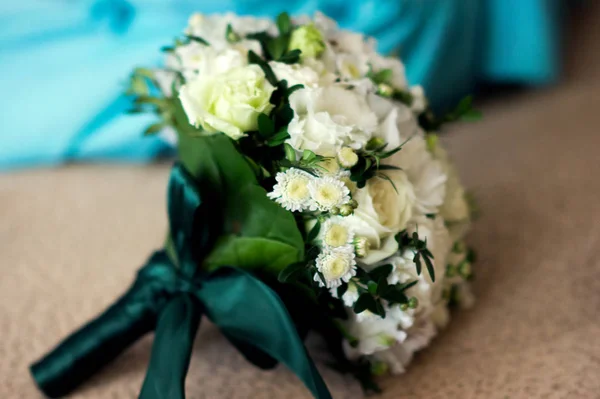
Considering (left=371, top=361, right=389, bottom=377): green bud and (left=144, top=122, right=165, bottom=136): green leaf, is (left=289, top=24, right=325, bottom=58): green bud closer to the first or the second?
(left=144, top=122, right=165, bottom=136): green leaf

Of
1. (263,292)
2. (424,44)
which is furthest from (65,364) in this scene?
(424,44)

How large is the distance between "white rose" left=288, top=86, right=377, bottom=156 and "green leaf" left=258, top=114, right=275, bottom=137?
0.03 meters

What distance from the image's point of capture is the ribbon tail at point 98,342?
0.60 metres

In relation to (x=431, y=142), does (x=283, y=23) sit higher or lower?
higher

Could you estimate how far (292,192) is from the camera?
1.61 ft

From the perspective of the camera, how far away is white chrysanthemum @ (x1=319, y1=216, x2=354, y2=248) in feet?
1.65

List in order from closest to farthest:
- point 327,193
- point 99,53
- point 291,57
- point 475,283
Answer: point 327,193 → point 291,57 → point 475,283 → point 99,53

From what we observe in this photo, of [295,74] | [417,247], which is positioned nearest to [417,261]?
[417,247]

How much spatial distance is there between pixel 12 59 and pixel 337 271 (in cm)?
99

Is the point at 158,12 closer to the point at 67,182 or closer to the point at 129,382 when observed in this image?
the point at 67,182

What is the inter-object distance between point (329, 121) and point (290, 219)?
0.33 feet

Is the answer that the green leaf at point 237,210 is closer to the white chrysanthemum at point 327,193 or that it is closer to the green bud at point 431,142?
the white chrysanthemum at point 327,193

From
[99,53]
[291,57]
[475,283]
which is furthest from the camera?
[99,53]

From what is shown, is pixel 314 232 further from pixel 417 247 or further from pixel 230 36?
pixel 230 36
